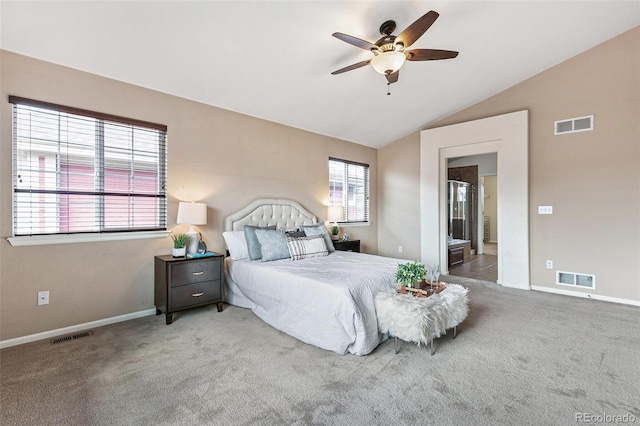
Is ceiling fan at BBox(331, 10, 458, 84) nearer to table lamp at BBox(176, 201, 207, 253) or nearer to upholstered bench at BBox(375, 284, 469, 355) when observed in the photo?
upholstered bench at BBox(375, 284, 469, 355)

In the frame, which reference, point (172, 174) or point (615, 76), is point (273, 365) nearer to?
point (172, 174)

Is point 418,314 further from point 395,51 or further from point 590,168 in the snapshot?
point 590,168

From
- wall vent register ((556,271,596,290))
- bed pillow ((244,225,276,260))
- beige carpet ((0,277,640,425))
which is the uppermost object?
bed pillow ((244,225,276,260))

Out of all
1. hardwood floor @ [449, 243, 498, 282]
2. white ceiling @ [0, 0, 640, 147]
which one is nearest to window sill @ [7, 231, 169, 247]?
white ceiling @ [0, 0, 640, 147]

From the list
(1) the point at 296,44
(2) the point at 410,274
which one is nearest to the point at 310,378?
(2) the point at 410,274

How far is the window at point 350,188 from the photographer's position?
578 centimetres

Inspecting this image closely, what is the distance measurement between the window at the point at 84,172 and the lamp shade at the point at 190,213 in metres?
0.34

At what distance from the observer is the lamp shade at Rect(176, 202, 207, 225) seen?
11.2ft

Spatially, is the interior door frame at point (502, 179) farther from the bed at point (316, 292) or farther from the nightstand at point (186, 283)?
the nightstand at point (186, 283)

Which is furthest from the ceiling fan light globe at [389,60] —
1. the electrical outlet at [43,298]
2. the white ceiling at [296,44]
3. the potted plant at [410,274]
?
the electrical outlet at [43,298]

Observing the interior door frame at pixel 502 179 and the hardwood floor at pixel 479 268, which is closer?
the interior door frame at pixel 502 179

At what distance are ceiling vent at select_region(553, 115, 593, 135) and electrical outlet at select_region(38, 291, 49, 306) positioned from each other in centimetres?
665

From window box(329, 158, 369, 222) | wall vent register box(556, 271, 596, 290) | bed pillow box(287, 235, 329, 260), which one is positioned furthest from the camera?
window box(329, 158, 369, 222)

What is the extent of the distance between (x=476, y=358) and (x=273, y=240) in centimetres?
247
